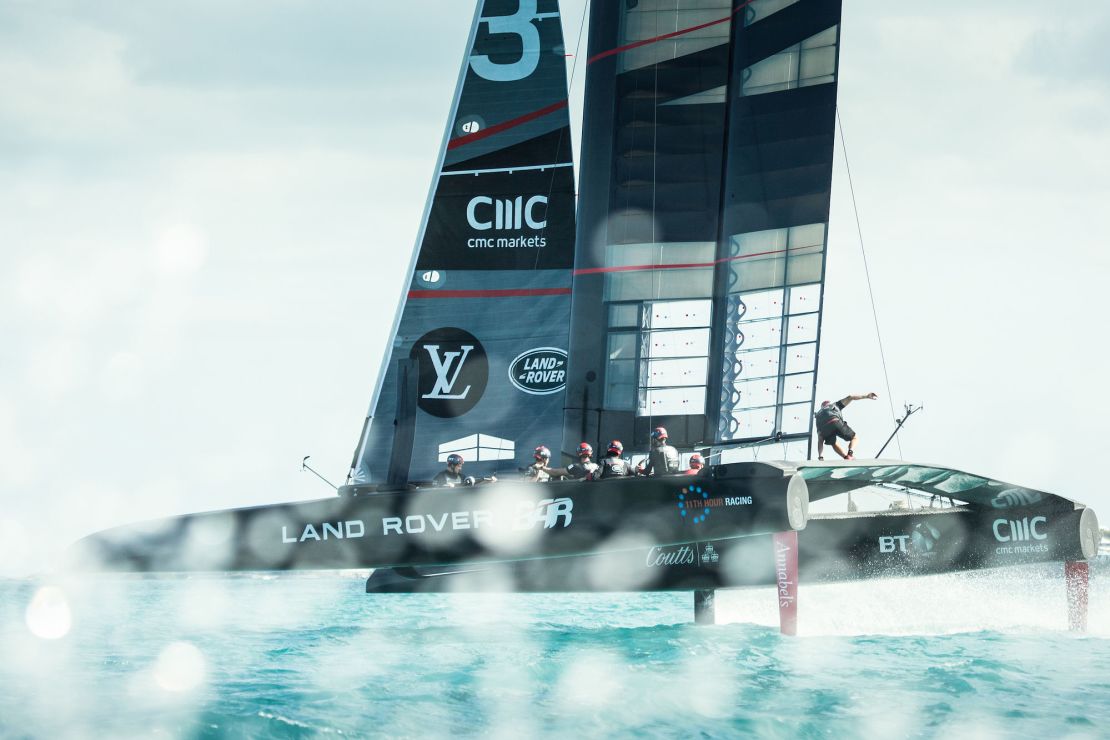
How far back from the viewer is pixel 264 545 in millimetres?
9586

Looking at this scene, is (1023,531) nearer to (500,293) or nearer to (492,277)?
(500,293)

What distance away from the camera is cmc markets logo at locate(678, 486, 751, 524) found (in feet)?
30.6

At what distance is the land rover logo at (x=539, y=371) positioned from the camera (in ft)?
36.8

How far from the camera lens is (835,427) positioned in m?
11.0

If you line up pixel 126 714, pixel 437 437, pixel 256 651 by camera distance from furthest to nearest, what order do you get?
1. pixel 437 437
2. pixel 256 651
3. pixel 126 714

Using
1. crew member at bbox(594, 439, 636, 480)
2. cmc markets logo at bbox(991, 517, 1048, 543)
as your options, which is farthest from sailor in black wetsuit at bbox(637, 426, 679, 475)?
cmc markets logo at bbox(991, 517, 1048, 543)

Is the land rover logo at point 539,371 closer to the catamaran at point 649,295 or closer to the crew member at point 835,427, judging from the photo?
the catamaran at point 649,295

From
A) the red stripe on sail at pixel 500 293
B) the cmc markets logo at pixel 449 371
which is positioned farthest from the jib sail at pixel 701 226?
the cmc markets logo at pixel 449 371

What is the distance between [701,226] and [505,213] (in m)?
2.00

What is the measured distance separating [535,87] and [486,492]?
4.47 m

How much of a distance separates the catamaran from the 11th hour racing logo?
2cm

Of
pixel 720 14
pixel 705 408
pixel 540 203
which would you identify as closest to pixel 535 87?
pixel 540 203

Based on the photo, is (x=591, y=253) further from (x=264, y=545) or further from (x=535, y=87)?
(x=264, y=545)

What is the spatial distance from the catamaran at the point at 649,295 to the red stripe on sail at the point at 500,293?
2 cm
